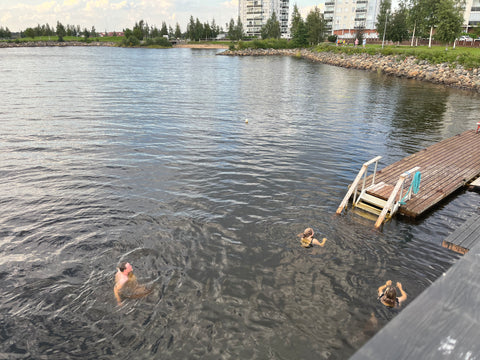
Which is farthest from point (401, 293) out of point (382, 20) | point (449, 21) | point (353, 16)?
point (353, 16)

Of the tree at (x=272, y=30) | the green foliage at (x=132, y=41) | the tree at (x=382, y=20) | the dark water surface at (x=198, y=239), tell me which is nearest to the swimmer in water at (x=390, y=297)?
the dark water surface at (x=198, y=239)

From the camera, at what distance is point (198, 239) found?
1200 centimetres

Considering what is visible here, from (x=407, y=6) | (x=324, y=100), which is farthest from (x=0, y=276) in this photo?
(x=407, y=6)

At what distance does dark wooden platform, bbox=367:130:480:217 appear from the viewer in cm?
1419

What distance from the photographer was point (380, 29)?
96500mm

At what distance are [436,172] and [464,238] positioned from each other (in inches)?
262

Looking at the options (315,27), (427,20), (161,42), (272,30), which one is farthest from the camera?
(161,42)

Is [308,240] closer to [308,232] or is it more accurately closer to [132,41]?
[308,232]

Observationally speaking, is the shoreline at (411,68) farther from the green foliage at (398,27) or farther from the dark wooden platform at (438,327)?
the dark wooden platform at (438,327)

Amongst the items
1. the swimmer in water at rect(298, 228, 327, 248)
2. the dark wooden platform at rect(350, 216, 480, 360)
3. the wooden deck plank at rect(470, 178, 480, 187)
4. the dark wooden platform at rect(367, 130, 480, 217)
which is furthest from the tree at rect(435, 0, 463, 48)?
the dark wooden platform at rect(350, 216, 480, 360)

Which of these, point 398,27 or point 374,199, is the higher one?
point 398,27

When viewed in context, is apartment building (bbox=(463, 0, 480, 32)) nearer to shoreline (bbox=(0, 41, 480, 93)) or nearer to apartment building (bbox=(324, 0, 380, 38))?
apartment building (bbox=(324, 0, 380, 38))

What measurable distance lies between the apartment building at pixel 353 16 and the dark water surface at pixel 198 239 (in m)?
146

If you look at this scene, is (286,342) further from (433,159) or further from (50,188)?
(433,159)
